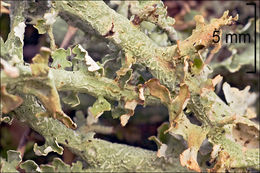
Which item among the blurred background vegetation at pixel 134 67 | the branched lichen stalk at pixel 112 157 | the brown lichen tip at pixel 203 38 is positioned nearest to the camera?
the brown lichen tip at pixel 203 38

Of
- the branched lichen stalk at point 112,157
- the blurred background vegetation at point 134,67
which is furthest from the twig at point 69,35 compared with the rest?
the branched lichen stalk at point 112,157

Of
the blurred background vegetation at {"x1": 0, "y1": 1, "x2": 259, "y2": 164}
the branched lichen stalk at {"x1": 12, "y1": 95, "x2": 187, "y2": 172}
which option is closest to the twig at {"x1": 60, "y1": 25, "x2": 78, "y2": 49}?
the blurred background vegetation at {"x1": 0, "y1": 1, "x2": 259, "y2": 164}

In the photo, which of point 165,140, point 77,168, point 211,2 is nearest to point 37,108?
point 77,168

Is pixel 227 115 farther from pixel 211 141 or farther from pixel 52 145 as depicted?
pixel 52 145

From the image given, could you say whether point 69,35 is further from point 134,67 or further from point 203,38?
point 203,38

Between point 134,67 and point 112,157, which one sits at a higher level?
point 134,67

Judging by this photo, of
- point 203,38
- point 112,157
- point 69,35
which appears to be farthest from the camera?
point 69,35

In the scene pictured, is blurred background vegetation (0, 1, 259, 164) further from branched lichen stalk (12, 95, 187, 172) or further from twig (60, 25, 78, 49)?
branched lichen stalk (12, 95, 187, 172)

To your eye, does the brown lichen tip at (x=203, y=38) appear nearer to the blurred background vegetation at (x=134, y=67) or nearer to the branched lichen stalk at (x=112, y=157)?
the blurred background vegetation at (x=134, y=67)

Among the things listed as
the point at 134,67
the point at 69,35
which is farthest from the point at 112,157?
the point at 69,35

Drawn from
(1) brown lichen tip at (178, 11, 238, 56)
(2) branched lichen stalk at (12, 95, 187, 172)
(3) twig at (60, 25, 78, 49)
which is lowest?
(2) branched lichen stalk at (12, 95, 187, 172)

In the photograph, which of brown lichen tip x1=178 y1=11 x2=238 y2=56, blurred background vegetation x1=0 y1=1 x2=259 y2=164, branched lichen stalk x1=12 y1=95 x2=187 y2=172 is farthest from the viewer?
blurred background vegetation x1=0 y1=1 x2=259 y2=164
